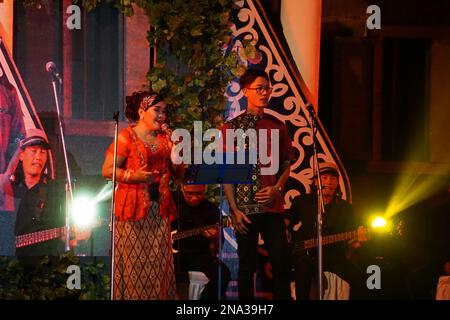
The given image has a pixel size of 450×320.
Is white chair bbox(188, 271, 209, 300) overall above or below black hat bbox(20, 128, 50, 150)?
below

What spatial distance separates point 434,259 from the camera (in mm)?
10875

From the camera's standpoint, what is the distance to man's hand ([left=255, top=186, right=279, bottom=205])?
1021cm

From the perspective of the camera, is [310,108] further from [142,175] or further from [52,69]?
[52,69]

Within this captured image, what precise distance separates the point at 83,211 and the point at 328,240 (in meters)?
2.38

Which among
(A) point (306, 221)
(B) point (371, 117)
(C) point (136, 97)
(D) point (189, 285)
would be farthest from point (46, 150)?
(B) point (371, 117)

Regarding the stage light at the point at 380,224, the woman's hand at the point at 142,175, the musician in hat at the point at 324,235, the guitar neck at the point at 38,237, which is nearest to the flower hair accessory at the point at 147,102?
the woman's hand at the point at 142,175

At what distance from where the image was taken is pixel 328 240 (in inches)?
422

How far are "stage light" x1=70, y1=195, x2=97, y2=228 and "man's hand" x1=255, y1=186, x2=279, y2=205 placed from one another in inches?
64.4

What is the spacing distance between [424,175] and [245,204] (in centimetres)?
228

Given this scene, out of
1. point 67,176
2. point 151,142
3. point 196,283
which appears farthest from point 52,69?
point 196,283

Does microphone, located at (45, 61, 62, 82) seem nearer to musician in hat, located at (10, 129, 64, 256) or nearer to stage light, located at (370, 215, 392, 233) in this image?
musician in hat, located at (10, 129, 64, 256)

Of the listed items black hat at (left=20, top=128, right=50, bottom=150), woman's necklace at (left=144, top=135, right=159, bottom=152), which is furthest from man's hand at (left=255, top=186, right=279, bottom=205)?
black hat at (left=20, top=128, right=50, bottom=150)

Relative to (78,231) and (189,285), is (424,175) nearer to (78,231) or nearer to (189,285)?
(189,285)
